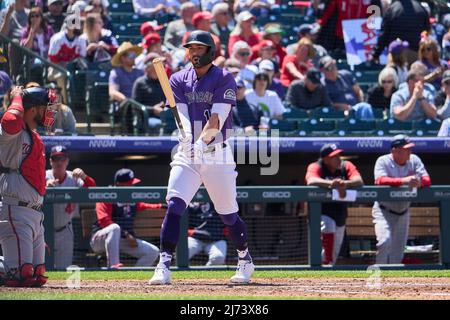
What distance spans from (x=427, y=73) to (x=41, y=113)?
A: 23.5ft

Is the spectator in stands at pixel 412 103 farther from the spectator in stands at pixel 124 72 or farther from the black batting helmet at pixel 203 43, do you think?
the black batting helmet at pixel 203 43

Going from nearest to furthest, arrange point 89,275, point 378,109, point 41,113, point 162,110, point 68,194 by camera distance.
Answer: point 41,113
point 89,275
point 68,194
point 162,110
point 378,109

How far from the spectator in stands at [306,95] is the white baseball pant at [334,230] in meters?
2.53

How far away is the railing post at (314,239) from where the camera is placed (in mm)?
10695

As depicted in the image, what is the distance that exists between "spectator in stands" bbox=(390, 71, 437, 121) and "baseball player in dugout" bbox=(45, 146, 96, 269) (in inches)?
163

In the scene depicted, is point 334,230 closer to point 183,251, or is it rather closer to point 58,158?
point 183,251

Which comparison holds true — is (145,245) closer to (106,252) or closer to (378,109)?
(106,252)

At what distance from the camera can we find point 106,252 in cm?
1080

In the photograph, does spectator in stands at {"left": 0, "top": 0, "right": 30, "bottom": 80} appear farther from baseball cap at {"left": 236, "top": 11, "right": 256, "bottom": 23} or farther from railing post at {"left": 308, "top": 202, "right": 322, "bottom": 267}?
railing post at {"left": 308, "top": 202, "right": 322, "bottom": 267}

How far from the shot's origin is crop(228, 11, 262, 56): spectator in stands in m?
14.4

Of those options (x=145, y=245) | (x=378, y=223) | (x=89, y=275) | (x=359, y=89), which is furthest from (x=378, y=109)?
(x=89, y=275)

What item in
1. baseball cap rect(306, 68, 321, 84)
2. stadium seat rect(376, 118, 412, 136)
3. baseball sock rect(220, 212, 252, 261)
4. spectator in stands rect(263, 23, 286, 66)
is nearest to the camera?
baseball sock rect(220, 212, 252, 261)

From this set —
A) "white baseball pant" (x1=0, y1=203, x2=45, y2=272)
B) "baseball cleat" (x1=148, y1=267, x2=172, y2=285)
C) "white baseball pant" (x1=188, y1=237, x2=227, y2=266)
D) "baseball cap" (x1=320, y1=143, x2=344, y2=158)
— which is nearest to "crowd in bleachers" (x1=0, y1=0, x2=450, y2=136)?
"baseball cap" (x1=320, y1=143, x2=344, y2=158)

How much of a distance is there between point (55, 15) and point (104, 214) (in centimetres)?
400
